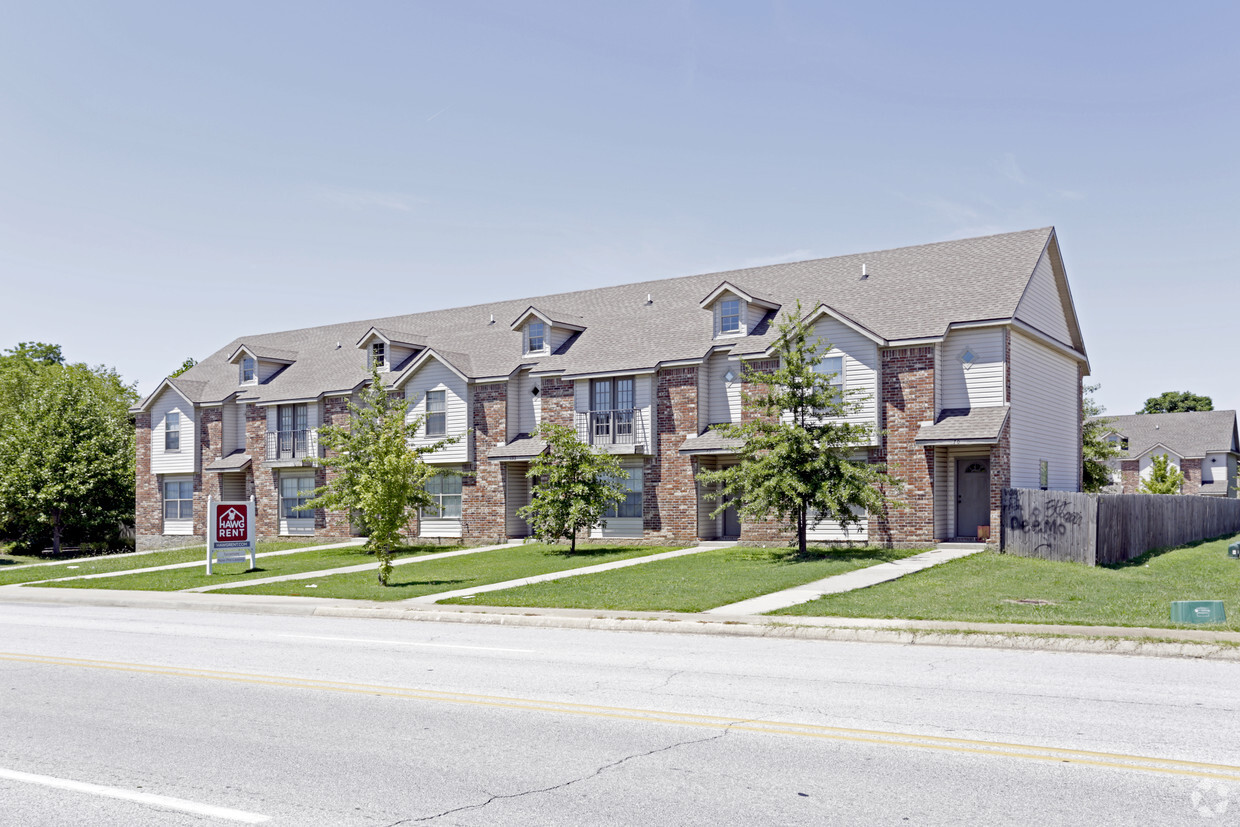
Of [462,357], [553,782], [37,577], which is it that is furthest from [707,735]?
[462,357]

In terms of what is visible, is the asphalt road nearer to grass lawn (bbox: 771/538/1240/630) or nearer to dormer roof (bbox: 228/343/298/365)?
grass lawn (bbox: 771/538/1240/630)

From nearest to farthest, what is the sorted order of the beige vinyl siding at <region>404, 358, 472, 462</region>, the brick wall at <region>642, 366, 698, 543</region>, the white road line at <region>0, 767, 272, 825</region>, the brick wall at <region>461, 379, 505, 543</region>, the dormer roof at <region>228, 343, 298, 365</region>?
the white road line at <region>0, 767, 272, 825</region> < the brick wall at <region>642, 366, 698, 543</region> < the brick wall at <region>461, 379, 505, 543</region> < the beige vinyl siding at <region>404, 358, 472, 462</region> < the dormer roof at <region>228, 343, 298, 365</region>

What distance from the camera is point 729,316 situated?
32.5m

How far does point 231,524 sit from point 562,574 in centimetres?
1077

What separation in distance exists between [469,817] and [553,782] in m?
0.82

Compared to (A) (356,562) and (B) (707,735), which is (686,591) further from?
(A) (356,562)

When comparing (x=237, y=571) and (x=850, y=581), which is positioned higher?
(x=850, y=581)

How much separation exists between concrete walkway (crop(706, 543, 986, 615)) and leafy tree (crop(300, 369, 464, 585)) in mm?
8624

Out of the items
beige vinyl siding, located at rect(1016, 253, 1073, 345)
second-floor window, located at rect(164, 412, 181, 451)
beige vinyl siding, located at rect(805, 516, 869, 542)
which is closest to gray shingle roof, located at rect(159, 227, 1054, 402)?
beige vinyl siding, located at rect(1016, 253, 1073, 345)

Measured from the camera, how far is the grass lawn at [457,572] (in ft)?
71.8

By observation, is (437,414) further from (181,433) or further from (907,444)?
(907,444)

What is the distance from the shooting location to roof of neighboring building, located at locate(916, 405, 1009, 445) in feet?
87.0

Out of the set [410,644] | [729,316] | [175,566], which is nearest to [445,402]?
[175,566]

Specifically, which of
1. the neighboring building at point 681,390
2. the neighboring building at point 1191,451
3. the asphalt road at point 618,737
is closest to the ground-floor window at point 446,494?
the neighboring building at point 681,390
